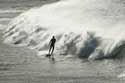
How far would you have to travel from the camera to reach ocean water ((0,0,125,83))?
2247 centimetres

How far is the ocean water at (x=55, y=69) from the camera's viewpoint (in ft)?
73.7

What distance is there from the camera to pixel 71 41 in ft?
100

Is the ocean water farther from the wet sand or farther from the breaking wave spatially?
the breaking wave

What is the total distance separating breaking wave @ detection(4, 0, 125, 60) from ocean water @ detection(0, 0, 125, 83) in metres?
1.32

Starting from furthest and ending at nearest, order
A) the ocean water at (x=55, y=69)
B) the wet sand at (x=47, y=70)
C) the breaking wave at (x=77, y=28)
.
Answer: the breaking wave at (x=77, y=28)
the ocean water at (x=55, y=69)
the wet sand at (x=47, y=70)

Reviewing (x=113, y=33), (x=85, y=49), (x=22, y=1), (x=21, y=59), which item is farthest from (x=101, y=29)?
(x=22, y=1)

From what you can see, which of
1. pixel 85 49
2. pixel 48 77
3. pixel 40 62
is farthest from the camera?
pixel 85 49

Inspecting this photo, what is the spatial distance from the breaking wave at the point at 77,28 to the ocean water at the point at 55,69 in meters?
1.32

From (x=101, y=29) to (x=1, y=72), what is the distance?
1038 centimetres

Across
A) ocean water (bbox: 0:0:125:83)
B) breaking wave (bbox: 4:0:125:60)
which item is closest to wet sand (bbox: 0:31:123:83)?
ocean water (bbox: 0:0:125:83)

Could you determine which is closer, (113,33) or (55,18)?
(113,33)

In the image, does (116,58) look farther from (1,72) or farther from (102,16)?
(102,16)

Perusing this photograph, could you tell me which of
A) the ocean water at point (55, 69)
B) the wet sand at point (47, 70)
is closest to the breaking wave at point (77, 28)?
the ocean water at point (55, 69)

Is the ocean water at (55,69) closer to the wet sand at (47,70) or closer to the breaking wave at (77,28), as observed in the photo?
the wet sand at (47,70)
